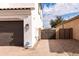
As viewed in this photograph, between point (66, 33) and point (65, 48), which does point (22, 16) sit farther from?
point (66, 33)

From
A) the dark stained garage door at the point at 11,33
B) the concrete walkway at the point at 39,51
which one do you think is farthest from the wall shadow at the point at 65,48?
the dark stained garage door at the point at 11,33

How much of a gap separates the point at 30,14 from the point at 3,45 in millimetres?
3452

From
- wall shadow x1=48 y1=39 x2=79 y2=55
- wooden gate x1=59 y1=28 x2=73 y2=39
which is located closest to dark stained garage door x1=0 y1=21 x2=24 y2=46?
wall shadow x1=48 y1=39 x2=79 y2=55

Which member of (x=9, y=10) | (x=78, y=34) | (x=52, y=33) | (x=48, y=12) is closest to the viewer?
(x=9, y=10)

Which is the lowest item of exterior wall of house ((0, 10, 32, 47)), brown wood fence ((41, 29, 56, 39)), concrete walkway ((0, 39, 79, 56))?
concrete walkway ((0, 39, 79, 56))

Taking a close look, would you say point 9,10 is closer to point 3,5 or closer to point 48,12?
point 3,5

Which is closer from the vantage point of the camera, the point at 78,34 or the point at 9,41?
the point at 9,41

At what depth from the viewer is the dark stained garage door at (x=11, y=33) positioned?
14203 millimetres

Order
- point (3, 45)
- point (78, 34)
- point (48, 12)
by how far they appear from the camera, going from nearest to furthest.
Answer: point (3, 45)
point (78, 34)
point (48, 12)

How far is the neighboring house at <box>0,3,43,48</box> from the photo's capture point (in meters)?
13.5

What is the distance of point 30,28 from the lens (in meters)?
13.7

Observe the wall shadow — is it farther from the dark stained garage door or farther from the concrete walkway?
the dark stained garage door

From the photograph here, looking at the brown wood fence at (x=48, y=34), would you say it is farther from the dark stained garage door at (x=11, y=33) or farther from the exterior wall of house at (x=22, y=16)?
the exterior wall of house at (x=22, y=16)

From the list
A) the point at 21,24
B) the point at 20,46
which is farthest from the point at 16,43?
the point at 21,24
